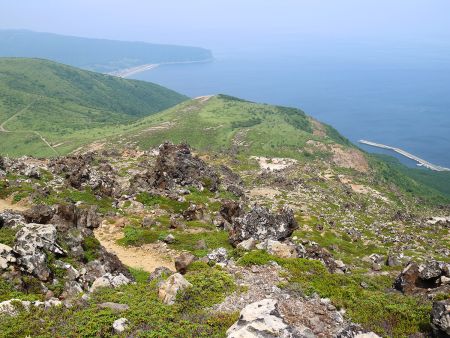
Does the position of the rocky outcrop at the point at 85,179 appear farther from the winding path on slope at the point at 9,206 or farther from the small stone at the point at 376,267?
the small stone at the point at 376,267

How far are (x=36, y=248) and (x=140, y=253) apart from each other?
11.7 metres

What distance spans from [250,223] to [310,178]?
183 ft

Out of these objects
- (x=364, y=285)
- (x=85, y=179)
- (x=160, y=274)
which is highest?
(x=160, y=274)

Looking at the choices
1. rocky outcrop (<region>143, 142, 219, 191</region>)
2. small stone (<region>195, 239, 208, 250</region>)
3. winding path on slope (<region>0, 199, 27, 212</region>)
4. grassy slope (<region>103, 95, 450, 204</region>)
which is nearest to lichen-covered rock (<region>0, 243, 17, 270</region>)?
small stone (<region>195, 239, 208, 250</region>)

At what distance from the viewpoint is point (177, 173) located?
51969 mm

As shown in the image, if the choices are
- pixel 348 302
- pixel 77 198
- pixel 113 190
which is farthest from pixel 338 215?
pixel 348 302

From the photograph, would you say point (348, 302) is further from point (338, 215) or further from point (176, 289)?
point (338, 215)

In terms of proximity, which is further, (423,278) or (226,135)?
(226,135)

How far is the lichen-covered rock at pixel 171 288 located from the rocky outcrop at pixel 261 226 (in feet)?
44.2

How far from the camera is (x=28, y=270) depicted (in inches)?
758

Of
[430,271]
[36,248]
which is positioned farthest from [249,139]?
[36,248]

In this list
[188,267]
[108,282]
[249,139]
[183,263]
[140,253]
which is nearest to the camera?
[108,282]

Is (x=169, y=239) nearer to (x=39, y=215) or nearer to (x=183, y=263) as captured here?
(x=183, y=263)

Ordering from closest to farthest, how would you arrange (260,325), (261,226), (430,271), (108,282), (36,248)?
(260,325) → (108,282) → (36,248) → (430,271) → (261,226)
